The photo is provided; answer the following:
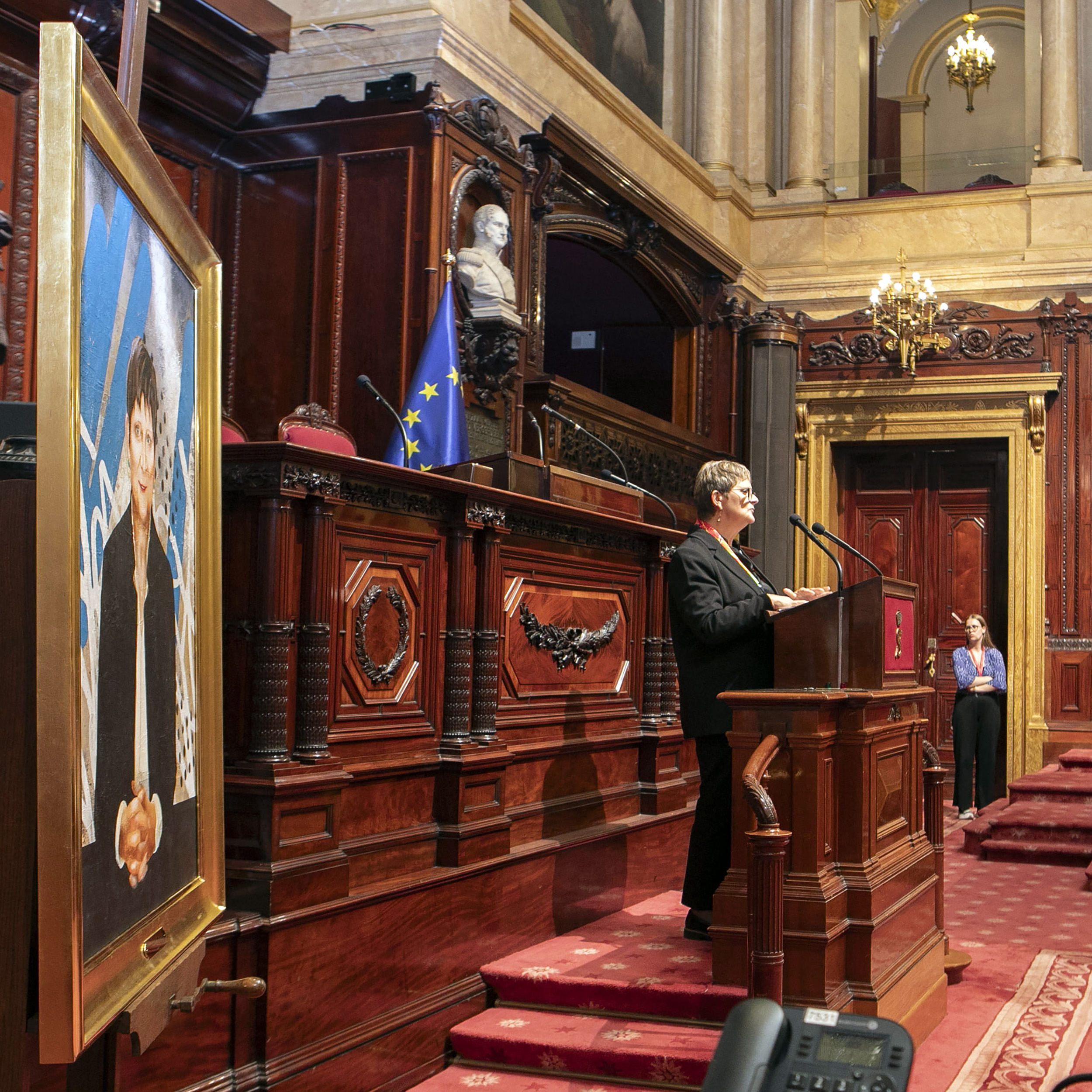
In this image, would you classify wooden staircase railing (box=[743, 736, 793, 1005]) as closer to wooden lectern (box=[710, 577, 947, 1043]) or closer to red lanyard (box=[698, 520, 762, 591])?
wooden lectern (box=[710, 577, 947, 1043])

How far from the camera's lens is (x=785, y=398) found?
1030 cm

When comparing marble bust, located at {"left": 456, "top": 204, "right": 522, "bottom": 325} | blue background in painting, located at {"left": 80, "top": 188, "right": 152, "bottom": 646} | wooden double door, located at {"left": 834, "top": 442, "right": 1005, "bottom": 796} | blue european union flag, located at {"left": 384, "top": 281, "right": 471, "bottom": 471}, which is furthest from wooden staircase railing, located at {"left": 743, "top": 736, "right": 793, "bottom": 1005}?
wooden double door, located at {"left": 834, "top": 442, "right": 1005, "bottom": 796}

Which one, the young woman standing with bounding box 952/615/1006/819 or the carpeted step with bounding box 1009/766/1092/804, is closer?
the carpeted step with bounding box 1009/766/1092/804

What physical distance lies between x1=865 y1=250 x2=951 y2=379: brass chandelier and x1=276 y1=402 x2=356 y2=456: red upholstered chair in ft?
20.3

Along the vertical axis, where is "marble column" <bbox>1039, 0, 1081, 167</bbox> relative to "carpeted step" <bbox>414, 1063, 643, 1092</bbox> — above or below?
above

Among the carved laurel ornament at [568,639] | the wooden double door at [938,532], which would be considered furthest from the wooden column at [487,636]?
the wooden double door at [938,532]

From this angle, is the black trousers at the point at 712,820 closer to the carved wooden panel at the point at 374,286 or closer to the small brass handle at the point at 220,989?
the small brass handle at the point at 220,989

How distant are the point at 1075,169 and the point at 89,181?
10.4m

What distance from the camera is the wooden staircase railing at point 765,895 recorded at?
304cm

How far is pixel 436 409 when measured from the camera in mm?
5820

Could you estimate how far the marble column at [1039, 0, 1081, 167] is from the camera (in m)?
10.4

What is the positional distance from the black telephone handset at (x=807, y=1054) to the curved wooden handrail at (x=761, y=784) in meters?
2.22

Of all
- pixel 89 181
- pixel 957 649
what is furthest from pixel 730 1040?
pixel 957 649

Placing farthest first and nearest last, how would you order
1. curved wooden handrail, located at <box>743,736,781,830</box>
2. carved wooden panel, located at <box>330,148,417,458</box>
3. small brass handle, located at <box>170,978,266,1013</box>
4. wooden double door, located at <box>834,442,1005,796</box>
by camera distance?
wooden double door, located at <box>834,442,1005,796</box>
carved wooden panel, located at <box>330,148,417,458</box>
curved wooden handrail, located at <box>743,736,781,830</box>
small brass handle, located at <box>170,978,266,1013</box>
